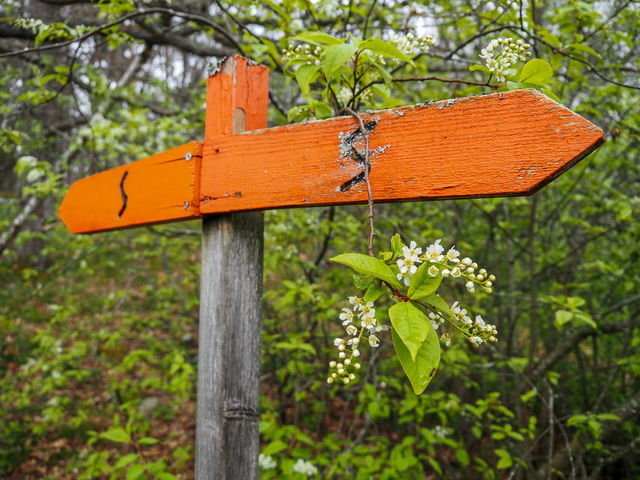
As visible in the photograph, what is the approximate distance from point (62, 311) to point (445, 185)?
3.31 m

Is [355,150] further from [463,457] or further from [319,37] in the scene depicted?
[463,457]

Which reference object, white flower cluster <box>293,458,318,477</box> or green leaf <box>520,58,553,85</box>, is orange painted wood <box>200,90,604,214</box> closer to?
green leaf <box>520,58,553,85</box>

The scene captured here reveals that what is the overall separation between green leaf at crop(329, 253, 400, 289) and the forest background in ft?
4.11

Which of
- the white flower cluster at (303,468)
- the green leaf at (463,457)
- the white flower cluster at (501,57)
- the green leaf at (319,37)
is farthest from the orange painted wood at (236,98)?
the green leaf at (463,457)

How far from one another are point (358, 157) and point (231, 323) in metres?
0.53

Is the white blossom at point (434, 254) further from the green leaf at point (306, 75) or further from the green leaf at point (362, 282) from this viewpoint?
the green leaf at point (306, 75)

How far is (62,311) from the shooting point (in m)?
3.23

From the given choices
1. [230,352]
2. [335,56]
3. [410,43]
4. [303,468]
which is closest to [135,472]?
[303,468]

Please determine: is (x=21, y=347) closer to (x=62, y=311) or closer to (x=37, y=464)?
(x=37, y=464)

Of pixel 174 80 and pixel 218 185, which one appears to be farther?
pixel 174 80

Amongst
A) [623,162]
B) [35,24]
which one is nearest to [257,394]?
[35,24]

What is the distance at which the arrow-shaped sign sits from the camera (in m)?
0.64

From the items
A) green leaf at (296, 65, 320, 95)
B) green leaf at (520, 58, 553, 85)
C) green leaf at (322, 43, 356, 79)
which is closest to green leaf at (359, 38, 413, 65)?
green leaf at (322, 43, 356, 79)

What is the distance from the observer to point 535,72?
847mm
